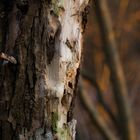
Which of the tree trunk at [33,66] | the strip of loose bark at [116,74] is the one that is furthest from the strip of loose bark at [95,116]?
the tree trunk at [33,66]

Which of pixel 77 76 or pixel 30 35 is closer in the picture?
pixel 30 35

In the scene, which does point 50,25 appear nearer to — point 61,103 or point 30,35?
point 30,35

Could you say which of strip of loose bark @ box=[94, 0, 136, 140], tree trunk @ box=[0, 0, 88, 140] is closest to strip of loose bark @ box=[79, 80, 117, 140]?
strip of loose bark @ box=[94, 0, 136, 140]

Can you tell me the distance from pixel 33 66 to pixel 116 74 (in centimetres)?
223

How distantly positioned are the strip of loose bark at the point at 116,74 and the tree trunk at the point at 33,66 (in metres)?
2.10

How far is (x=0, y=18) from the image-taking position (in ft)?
5.32

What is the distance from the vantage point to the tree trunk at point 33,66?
1577 mm

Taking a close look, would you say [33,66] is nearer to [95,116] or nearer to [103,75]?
[95,116]

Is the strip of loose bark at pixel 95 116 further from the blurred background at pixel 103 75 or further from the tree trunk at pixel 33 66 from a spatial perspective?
the tree trunk at pixel 33 66

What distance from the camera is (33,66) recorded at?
5.18ft

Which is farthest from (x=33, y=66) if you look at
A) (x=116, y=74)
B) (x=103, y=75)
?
(x=103, y=75)

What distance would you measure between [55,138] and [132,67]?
19.7 ft

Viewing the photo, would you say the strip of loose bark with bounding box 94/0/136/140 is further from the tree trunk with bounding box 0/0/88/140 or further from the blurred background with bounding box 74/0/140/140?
the tree trunk with bounding box 0/0/88/140

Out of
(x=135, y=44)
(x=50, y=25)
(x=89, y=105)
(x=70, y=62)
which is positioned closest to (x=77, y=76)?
(x=70, y=62)
